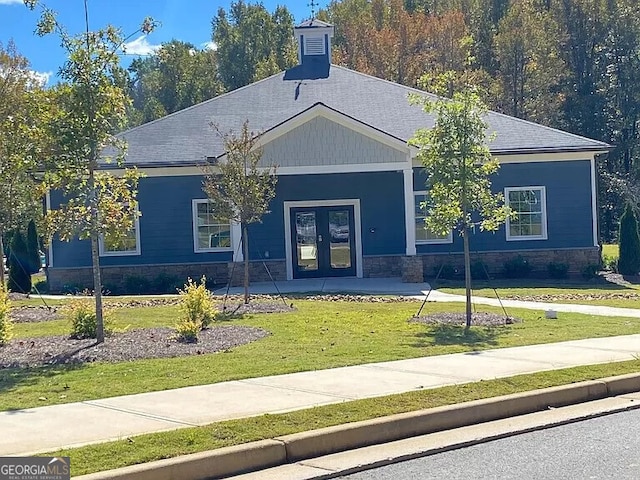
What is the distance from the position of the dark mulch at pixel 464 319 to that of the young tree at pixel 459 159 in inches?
16.7

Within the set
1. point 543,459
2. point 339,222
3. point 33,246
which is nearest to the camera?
point 543,459

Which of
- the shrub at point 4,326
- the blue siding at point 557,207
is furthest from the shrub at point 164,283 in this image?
the shrub at point 4,326

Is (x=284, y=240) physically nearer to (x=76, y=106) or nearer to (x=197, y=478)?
(x=76, y=106)

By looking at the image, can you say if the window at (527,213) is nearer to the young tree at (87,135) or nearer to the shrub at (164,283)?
the shrub at (164,283)

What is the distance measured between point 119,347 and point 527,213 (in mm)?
17045

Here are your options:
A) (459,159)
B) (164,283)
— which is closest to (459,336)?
(459,159)

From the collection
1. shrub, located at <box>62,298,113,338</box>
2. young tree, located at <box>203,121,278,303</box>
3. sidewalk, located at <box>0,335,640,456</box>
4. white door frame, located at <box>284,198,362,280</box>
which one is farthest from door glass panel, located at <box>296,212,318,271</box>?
sidewalk, located at <box>0,335,640,456</box>

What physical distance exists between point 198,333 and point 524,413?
248 inches

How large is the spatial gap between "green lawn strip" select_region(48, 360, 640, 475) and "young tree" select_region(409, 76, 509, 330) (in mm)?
5740

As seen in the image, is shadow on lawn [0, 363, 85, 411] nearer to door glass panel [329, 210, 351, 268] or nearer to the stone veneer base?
the stone veneer base

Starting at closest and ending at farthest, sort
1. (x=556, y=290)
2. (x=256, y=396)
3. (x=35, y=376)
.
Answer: (x=256, y=396), (x=35, y=376), (x=556, y=290)

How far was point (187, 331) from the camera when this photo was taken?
12820 millimetres

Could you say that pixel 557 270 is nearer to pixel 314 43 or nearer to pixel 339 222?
pixel 339 222
